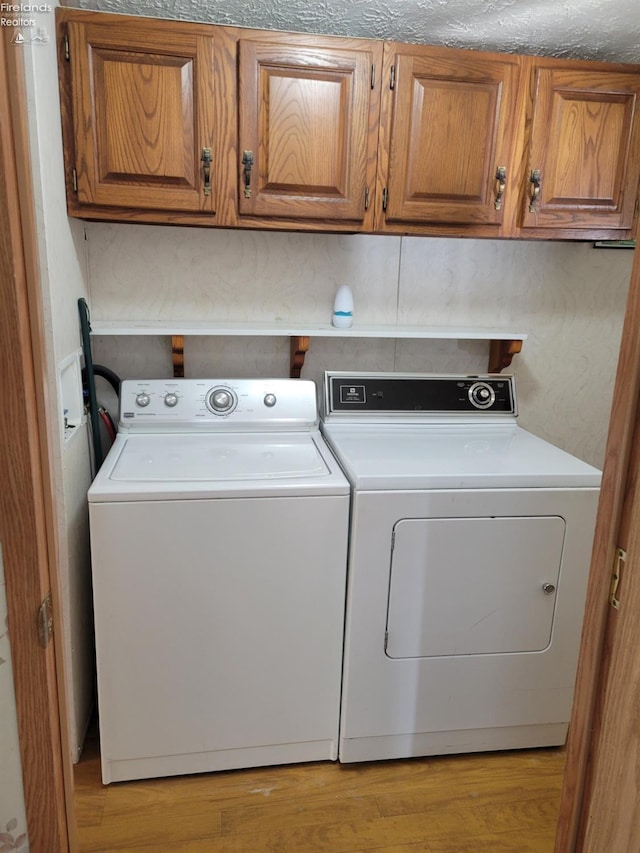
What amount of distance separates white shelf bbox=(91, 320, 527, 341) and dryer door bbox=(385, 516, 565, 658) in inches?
30.3

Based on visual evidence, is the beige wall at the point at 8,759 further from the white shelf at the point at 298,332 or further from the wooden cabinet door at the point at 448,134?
the wooden cabinet door at the point at 448,134

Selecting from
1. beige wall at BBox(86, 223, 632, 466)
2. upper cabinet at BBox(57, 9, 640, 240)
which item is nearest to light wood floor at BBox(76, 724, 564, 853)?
beige wall at BBox(86, 223, 632, 466)

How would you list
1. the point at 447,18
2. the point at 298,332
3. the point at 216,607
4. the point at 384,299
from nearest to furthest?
the point at 216,607 → the point at 447,18 → the point at 298,332 → the point at 384,299

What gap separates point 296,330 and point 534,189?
93 cm

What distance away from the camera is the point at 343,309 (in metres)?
2.32

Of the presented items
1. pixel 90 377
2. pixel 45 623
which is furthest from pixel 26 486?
pixel 90 377

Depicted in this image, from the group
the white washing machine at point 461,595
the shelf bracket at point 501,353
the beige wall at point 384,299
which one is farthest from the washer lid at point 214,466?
the shelf bracket at point 501,353

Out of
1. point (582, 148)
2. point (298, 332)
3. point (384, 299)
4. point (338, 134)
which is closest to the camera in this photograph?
point (338, 134)

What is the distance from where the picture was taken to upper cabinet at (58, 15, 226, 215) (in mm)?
1771

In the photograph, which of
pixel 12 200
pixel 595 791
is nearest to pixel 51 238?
pixel 12 200

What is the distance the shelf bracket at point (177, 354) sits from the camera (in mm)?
2195

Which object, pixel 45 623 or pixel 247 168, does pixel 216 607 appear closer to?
pixel 45 623

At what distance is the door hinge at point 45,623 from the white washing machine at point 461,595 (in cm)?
105

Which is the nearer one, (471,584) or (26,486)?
(26,486)
